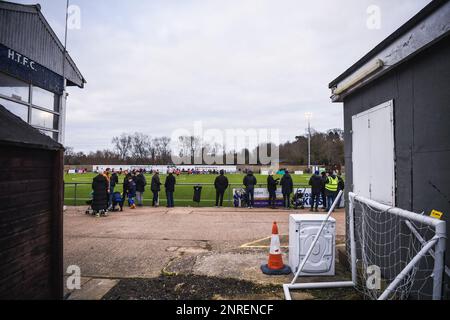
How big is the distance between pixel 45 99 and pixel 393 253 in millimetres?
9308

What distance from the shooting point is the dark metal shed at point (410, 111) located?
3.57 m

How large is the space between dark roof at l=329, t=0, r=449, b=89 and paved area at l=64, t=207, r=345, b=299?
4.39 meters

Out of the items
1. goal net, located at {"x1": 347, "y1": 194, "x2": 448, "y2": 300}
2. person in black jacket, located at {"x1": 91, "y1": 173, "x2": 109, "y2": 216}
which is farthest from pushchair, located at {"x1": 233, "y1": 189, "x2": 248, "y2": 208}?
goal net, located at {"x1": 347, "y1": 194, "x2": 448, "y2": 300}

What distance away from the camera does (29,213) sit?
3.41 m

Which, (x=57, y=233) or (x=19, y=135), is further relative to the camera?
→ (x=57, y=233)

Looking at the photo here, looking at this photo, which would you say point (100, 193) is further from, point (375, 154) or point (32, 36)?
point (375, 154)

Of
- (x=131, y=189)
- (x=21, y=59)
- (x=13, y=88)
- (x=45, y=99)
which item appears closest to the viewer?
(x=13, y=88)

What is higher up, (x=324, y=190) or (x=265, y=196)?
(x=324, y=190)

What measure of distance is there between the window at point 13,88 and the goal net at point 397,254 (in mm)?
7883

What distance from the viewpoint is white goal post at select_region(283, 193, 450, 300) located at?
140 inches

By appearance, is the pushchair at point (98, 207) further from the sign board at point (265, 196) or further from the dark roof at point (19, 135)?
the dark roof at point (19, 135)

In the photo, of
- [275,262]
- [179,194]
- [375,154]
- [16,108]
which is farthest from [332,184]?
[16,108]
